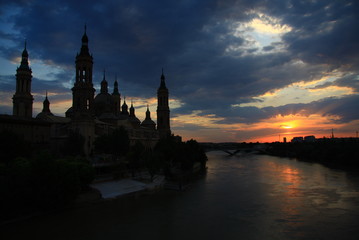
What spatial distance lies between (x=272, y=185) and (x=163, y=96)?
63.1m

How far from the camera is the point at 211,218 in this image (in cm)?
2342

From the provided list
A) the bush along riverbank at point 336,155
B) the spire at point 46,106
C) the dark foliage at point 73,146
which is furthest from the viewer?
the spire at point 46,106

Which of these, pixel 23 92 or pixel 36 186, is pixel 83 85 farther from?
pixel 36 186

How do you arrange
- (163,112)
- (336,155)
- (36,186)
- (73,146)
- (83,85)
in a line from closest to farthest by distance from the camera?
1. (36,186)
2. (73,146)
3. (83,85)
4. (336,155)
5. (163,112)

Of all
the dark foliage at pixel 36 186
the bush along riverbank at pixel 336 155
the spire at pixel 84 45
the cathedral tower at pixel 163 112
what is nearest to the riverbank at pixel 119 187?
the dark foliage at pixel 36 186

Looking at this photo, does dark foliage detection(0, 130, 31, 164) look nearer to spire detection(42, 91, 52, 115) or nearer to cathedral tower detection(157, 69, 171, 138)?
spire detection(42, 91, 52, 115)

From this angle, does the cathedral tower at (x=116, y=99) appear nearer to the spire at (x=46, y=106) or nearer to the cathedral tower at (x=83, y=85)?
the spire at (x=46, y=106)

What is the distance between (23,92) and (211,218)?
5546cm

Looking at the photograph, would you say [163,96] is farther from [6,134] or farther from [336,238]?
[336,238]

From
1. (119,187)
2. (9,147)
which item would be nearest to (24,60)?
(9,147)

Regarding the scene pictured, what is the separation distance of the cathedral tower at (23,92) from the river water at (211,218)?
142 feet

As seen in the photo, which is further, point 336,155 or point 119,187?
point 336,155

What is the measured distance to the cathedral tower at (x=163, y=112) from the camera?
96369 millimetres

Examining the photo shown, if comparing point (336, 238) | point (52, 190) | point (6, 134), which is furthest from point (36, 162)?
point (336, 238)
